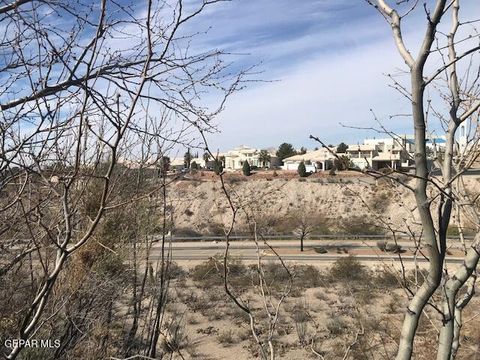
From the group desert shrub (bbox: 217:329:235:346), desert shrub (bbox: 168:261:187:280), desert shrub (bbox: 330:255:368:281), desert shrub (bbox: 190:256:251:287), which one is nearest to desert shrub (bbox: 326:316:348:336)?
desert shrub (bbox: 217:329:235:346)

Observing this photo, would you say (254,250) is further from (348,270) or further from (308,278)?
(348,270)

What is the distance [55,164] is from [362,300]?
1975 centimetres

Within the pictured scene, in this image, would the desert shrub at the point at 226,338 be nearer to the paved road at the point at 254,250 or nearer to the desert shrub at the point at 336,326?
the desert shrub at the point at 336,326

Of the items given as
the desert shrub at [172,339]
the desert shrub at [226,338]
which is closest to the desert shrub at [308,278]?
the desert shrub at [226,338]

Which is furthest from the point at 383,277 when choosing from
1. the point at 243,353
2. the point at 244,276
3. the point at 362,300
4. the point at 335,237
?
the point at 335,237

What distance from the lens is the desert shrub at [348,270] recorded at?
25500mm

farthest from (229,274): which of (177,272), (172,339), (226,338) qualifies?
(172,339)

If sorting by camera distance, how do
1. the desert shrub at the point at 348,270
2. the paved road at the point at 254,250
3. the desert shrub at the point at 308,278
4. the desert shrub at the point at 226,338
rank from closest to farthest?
the desert shrub at the point at 226,338, the desert shrub at the point at 308,278, the desert shrub at the point at 348,270, the paved road at the point at 254,250

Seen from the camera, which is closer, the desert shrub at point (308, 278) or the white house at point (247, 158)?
the desert shrub at point (308, 278)

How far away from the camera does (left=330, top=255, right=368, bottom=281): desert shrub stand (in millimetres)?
25500

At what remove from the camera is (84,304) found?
5.07m

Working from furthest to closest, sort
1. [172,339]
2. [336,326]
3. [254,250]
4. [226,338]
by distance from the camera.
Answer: [254,250], [336,326], [226,338], [172,339]

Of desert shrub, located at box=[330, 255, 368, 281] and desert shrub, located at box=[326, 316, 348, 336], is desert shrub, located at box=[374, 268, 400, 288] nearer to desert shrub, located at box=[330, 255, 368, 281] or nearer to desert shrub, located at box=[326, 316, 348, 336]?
desert shrub, located at box=[330, 255, 368, 281]

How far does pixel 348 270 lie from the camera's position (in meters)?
Result: 26.0
